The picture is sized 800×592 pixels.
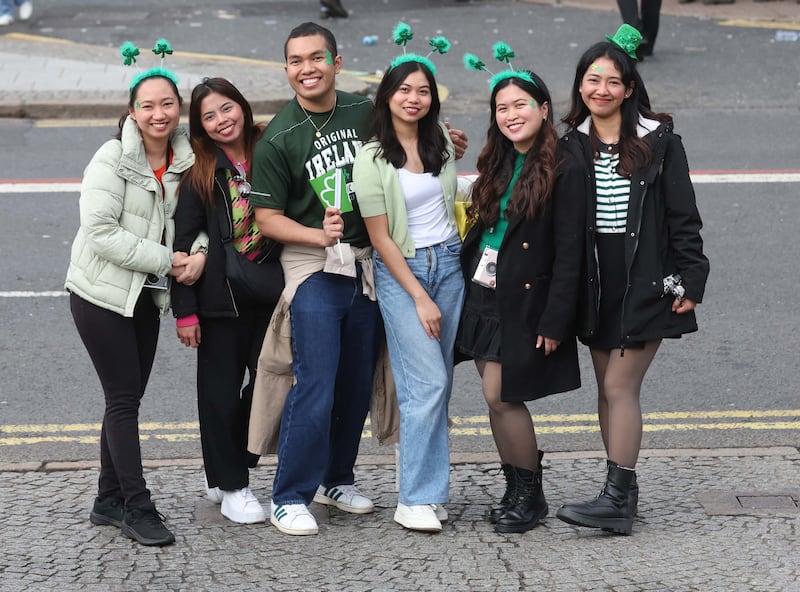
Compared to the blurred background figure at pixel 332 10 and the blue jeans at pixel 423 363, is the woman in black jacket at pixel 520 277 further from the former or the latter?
the blurred background figure at pixel 332 10

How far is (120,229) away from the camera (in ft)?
16.1

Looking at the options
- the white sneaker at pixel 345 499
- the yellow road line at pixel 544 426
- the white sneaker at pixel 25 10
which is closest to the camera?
the white sneaker at pixel 345 499

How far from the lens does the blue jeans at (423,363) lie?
16.7 ft

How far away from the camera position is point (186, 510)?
17.8ft

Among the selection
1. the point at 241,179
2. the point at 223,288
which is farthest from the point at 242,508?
the point at 241,179

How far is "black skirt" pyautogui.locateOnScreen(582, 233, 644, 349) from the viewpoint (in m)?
5.02

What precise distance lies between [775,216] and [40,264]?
5.21 metres

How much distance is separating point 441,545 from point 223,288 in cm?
130

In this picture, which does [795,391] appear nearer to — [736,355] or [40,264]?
[736,355]

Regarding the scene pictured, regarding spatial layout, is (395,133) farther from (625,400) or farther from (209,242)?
(625,400)

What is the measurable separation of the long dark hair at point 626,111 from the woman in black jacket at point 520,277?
151 millimetres

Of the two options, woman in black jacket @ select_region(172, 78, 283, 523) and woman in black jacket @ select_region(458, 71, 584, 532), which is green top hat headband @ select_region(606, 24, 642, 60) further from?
woman in black jacket @ select_region(172, 78, 283, 523)

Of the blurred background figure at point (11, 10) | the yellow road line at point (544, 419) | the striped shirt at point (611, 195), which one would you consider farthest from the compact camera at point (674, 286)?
Result: the blurred background figure at point (11, 10)

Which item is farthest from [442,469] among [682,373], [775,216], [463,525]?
[775,216]
